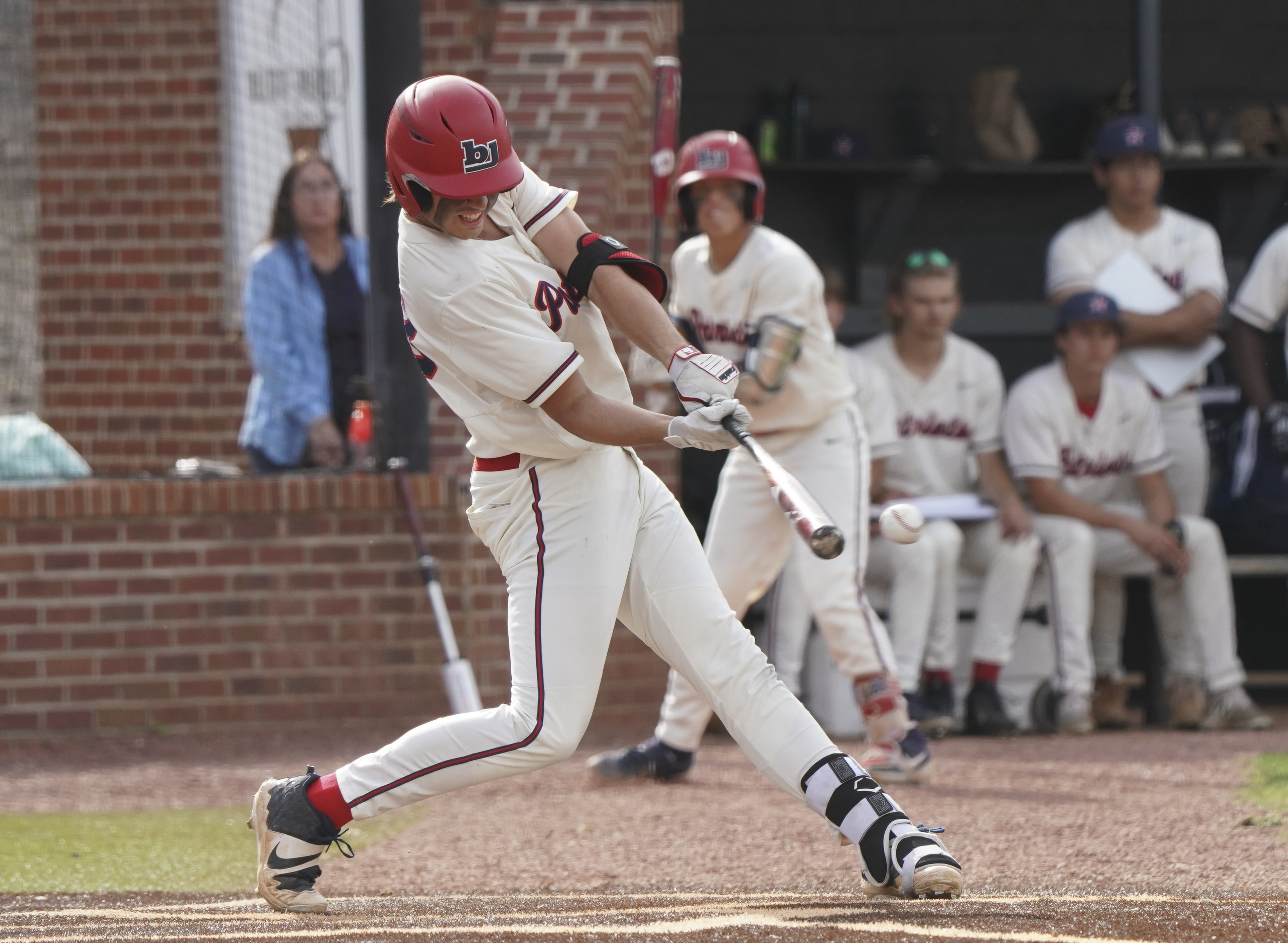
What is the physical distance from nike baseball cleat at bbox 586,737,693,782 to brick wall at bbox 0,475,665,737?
4.27 feet

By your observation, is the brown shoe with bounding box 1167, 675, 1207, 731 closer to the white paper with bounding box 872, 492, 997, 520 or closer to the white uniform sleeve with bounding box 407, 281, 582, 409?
the white paper with bounding box 872, 492, 997, 520

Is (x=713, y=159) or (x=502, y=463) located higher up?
(x=713, y=159)

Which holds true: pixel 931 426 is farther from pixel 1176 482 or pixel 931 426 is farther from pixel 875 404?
pixel 1176 482

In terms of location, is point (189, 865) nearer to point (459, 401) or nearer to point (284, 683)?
point (459, 401)

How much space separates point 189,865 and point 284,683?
223 cm

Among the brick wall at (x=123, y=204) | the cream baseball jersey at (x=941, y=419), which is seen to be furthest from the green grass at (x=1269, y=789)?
the brick wall at (x=123, y=204)

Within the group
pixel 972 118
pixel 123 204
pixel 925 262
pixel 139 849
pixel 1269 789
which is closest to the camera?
pixel 139 849

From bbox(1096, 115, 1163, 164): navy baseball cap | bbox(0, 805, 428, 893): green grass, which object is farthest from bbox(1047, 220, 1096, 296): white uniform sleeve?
bbox(0, 805, 428, 893): green grass

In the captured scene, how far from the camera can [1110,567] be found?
674 cm

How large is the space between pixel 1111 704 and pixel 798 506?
408 cm

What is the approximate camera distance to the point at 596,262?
3.45m

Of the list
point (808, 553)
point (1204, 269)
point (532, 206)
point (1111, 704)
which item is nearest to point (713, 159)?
point (808, 553)

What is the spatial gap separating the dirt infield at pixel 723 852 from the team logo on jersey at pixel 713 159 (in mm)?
1918

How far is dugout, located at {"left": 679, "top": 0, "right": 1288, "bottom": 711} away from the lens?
27.6 feet
